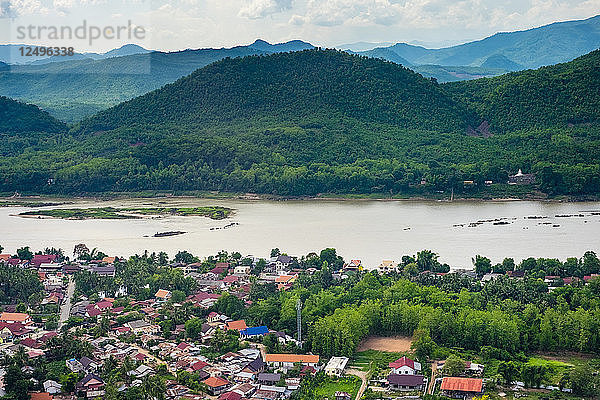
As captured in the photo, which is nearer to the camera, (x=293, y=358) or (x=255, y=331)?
(x=293, y=358)

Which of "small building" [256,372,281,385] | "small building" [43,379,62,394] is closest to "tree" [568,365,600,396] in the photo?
"small building" [256,372,281,385]

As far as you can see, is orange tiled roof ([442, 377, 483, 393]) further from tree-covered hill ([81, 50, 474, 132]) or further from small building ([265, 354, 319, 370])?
tree-covered hill ([81, 50, 474, 132])

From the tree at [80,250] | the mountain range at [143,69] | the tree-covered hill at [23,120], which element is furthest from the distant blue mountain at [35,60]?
the tree at [80,250]

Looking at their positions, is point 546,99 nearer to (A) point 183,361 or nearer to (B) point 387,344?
(B) point 387,344

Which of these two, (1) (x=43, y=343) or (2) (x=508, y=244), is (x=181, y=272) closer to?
(1) (x=43, y=343)

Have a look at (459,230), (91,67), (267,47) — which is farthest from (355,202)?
(267,47)

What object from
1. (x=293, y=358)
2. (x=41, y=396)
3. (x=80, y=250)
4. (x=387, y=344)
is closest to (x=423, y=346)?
(x=387, y=344)

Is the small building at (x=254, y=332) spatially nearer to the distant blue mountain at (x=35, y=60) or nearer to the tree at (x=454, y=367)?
the tree at (x=454, y=367)
